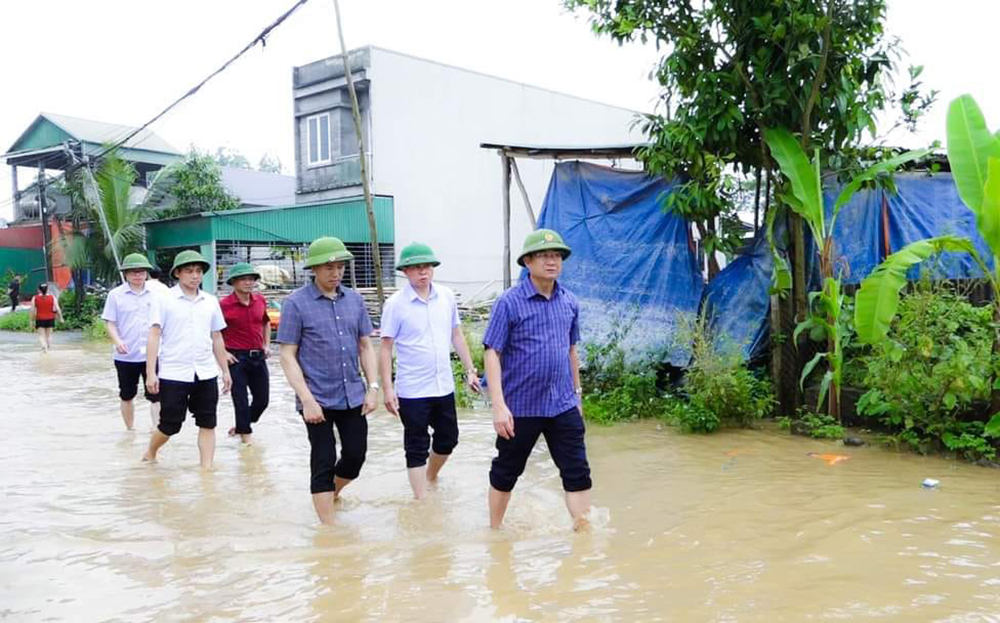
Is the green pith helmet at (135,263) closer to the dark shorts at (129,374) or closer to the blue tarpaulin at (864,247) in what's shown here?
the dark shorts at (129,374)

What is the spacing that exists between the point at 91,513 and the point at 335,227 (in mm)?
16484

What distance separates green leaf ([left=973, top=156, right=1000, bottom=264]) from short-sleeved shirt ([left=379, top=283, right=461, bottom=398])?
4.19 m

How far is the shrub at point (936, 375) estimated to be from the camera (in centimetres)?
627

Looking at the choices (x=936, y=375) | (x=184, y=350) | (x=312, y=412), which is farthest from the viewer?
(x=184, y=350)

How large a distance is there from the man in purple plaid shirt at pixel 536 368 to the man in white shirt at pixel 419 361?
913 millimetres

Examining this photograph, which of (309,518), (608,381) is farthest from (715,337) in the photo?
(309,518)

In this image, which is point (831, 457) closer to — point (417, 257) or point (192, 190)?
point (417, 257)

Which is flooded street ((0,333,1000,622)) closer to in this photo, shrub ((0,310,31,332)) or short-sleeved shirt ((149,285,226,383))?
short-sleeved shirt ((149,285,226,383))

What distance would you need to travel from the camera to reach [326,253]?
496 centimetres

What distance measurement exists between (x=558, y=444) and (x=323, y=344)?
1549 mm

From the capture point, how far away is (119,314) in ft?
27.2

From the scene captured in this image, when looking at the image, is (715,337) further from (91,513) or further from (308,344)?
(91,513)

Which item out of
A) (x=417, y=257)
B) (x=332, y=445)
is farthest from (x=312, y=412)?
(x=417, y=257)

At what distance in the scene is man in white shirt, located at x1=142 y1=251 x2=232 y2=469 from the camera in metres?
6.68
